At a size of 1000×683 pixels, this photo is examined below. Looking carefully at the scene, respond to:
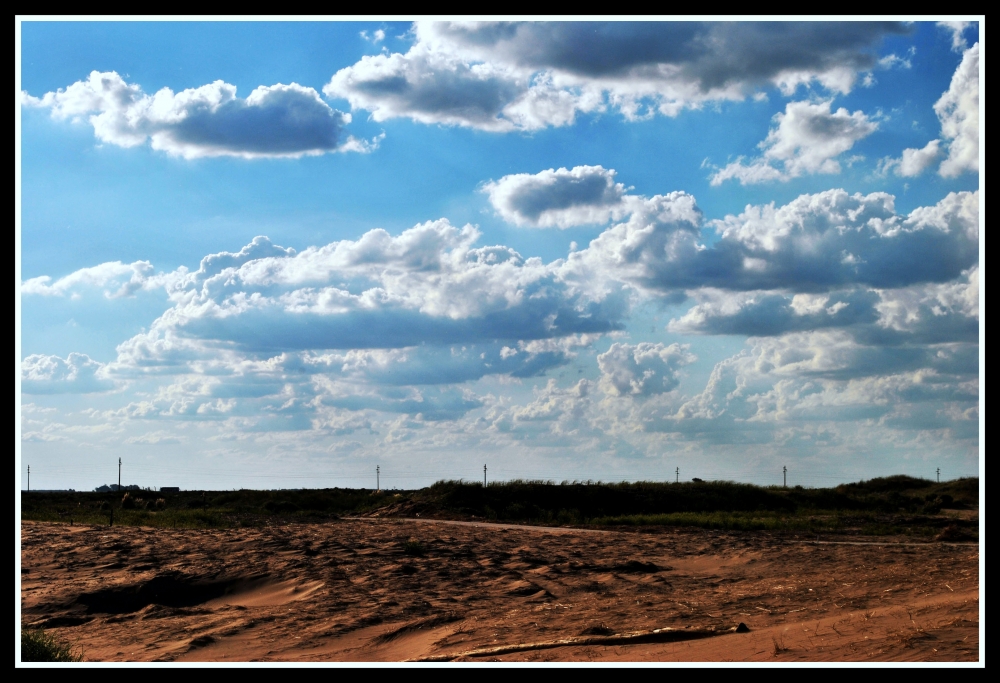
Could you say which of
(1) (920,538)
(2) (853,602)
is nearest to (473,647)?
(2) (853,602)

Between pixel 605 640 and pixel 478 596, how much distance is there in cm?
459

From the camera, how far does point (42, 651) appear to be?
28.6 feet

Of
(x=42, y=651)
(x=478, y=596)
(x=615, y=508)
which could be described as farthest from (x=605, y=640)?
(x=615, y=508)

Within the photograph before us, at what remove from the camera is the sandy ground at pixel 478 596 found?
891cm

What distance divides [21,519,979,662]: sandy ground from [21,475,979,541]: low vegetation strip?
6.81 metres

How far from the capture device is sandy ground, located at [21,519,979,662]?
29.2 feet

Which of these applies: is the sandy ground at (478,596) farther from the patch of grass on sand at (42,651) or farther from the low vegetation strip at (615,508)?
the low vegetation strip at (615,508)

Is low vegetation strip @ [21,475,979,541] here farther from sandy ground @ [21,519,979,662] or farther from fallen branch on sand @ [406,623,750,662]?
fallen branch on sand @ [406,623,750,662]

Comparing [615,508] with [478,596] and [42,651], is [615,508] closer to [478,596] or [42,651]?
[478,596]

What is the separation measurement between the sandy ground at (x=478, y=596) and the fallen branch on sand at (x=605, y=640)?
3.7 inches

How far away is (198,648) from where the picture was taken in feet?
32.2

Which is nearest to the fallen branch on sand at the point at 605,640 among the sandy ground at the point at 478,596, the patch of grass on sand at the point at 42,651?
the sandy ground at the point at 478,596
